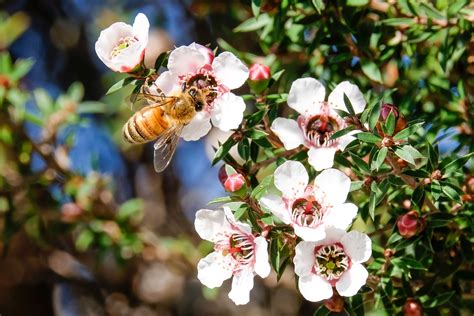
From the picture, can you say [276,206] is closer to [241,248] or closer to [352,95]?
[241,248]

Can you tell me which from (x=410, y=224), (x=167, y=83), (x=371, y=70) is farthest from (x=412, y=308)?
(x=167, y=83)

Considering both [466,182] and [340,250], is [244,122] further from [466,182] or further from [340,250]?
[466,182]

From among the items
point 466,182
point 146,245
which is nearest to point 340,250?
point 466,182

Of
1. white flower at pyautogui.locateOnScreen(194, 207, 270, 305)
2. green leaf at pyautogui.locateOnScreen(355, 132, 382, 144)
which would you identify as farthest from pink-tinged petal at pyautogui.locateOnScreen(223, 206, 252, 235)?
green leaf at pyautogui.locateOnScreen(355, 132, 382, 144)

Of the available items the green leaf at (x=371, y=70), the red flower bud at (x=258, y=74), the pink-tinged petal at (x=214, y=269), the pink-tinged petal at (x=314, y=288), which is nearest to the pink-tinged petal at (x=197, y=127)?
the red flower bud at (x=258, y=74)

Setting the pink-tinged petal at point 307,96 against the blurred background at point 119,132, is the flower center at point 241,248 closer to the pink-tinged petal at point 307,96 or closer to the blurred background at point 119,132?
the pink-tinged petal at point 307,96
